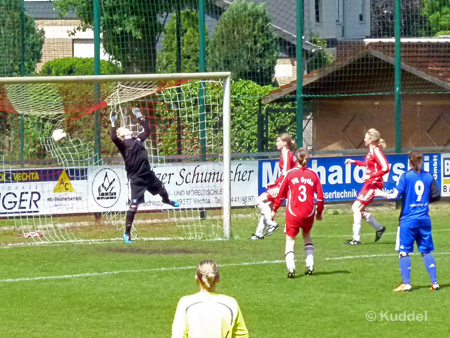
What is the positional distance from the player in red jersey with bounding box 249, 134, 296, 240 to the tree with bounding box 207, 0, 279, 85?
16.4ft

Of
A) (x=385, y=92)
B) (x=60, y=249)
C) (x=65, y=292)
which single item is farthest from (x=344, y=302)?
(x=385, y=92)

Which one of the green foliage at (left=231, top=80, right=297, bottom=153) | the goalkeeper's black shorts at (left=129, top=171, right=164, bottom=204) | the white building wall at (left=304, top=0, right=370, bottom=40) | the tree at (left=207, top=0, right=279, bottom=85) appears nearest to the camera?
the goalkeeper's black shorts at (left=129, top=171, right=164, bottom=204)

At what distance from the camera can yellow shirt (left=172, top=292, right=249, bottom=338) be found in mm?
5137

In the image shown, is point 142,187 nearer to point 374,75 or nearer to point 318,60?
point 318,60

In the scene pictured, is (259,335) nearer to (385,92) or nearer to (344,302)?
(344,302)

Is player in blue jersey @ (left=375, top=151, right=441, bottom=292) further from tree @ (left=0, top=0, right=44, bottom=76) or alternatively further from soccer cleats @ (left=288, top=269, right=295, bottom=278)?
tree @ (left=0, top=0, right=44, bottom=76)

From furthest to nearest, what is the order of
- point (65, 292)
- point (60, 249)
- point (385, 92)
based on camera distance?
point (385, 92) < point (60, 249) < point (65, 292)

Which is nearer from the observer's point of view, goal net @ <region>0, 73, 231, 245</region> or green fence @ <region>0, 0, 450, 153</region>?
goal net @ <region>0, 73, 231, 245</region>

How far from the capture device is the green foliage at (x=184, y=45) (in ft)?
62.2

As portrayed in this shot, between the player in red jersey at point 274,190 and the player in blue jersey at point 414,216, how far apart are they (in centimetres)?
458

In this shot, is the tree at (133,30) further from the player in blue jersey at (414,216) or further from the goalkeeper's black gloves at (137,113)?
the player in blue jersey at (414,216)

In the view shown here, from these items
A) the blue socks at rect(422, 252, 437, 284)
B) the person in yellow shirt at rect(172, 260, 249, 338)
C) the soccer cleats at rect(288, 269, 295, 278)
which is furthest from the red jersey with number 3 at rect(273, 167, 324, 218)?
the person in yellow shirt at rect(172, 260, 249, 338)

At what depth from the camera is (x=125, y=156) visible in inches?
587

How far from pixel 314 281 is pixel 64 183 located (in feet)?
22.6
